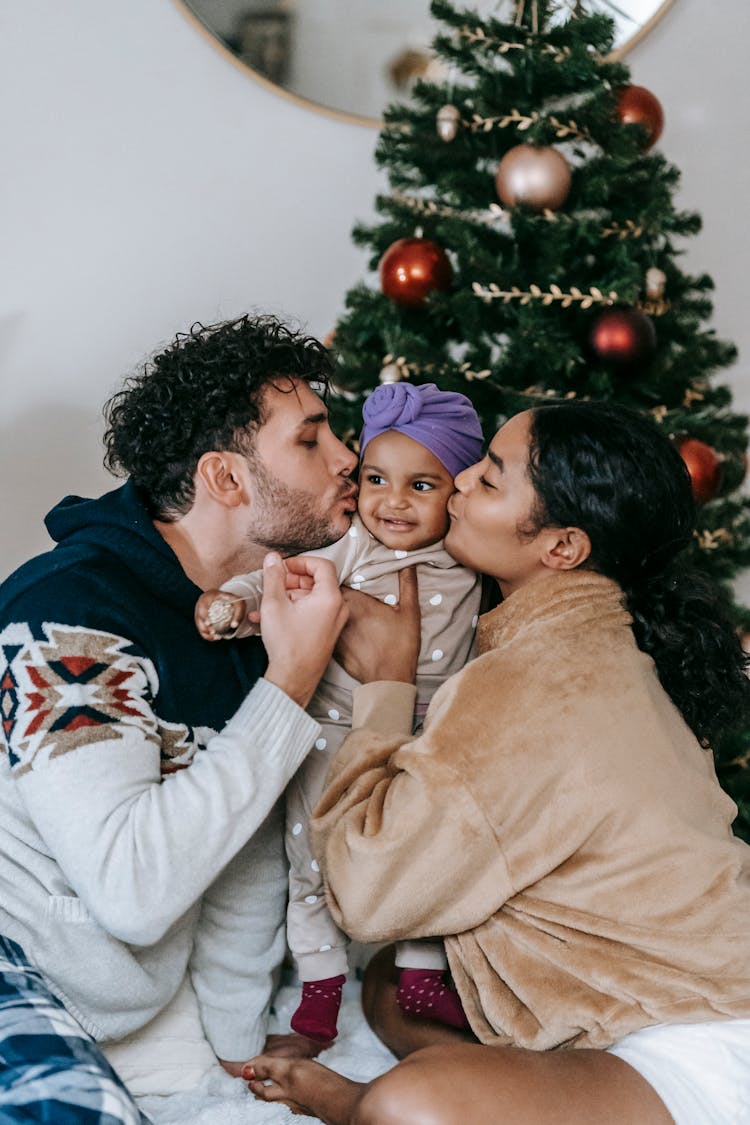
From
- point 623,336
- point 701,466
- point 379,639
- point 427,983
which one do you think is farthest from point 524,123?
point 427,983

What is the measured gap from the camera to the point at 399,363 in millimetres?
2365

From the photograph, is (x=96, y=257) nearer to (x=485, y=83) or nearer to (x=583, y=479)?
(x=485, y=83)

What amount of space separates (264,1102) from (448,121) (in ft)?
6.68

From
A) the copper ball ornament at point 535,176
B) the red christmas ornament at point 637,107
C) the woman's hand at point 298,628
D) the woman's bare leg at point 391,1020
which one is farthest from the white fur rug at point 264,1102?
the red christmas ornament at point 637,107

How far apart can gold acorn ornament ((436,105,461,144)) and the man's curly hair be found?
0.81 metres

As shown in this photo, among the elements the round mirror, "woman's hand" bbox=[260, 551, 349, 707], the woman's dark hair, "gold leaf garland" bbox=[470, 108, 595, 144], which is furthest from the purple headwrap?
the round mirror

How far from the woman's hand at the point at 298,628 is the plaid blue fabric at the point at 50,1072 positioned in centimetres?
51

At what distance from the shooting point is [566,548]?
1.62 m

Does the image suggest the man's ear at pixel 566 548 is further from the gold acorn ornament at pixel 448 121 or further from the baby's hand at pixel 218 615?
the gold acorn ornament at pixel 448 121

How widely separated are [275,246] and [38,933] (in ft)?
7.50

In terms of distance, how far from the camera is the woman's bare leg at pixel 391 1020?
5.57 feet

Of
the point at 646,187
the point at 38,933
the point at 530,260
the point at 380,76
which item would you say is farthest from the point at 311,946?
the point at 380,76

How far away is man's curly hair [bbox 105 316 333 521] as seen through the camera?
1.80 m

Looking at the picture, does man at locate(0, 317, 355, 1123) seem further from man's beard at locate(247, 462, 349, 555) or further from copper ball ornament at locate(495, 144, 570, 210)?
copper ball ornament at locate(495, 144, 570, 210)
